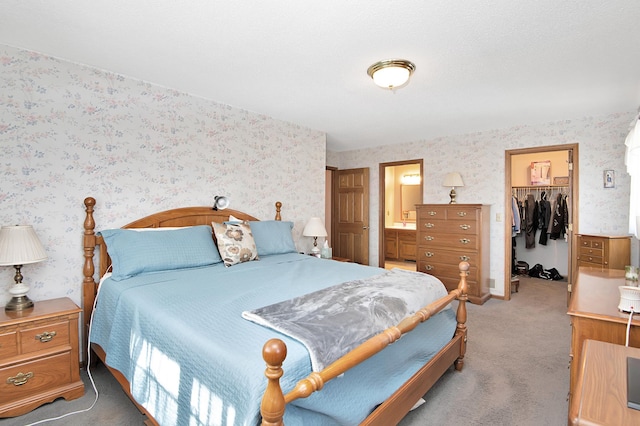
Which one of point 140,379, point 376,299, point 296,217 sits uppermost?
point 296,217

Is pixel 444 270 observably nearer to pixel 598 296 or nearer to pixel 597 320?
pixel 598 296

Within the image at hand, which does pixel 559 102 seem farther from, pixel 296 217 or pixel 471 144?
pixel 296 217

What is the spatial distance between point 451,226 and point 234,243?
2.90 meters

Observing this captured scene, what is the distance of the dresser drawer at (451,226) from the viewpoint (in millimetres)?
4184

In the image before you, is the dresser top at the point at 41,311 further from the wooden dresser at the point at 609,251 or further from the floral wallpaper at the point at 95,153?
the wooden dresser at the point at 609,251

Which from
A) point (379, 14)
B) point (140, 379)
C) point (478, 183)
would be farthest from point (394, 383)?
point (478, 183)

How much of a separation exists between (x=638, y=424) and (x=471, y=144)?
4.41 meters

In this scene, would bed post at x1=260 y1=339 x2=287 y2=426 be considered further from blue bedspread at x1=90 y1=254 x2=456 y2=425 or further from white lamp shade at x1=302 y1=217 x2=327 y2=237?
white lamp shade at x1=302 y1=217 x2=327 y2=237

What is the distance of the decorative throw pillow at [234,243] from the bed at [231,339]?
2cm

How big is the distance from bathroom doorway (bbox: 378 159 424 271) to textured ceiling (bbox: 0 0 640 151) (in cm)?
400

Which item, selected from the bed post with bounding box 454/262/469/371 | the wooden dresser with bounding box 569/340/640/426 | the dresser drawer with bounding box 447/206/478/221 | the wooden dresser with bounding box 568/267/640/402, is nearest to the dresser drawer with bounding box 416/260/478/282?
the dresser drawer with bounding box 447/206/478/221

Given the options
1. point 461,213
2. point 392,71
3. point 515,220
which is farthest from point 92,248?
point 515,220

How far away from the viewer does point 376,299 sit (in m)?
1.86

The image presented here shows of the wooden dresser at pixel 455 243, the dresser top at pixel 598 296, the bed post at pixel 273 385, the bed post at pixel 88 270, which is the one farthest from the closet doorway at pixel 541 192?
the bed post at pixel 88 270
